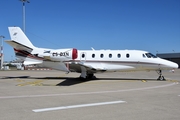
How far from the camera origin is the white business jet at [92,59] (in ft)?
61.3

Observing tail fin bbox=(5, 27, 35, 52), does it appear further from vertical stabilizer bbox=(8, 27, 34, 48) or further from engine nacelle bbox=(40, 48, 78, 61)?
engine nacelle bbox=(40, 48, 78, 61)

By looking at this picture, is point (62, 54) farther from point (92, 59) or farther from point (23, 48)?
point (23, 48)

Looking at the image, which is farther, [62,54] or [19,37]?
[19,37]

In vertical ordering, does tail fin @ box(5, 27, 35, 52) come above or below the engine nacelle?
above

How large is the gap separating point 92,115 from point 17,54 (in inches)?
705

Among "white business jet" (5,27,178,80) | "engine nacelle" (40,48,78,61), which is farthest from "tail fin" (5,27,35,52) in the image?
"engine nacelle" (40,48,78,61)

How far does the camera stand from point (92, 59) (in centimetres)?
2100

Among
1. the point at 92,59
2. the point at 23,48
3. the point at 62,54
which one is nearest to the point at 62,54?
the point at 62,54

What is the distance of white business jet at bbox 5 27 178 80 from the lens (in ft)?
61.3

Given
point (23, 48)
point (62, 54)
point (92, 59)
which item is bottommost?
point (92, 59)

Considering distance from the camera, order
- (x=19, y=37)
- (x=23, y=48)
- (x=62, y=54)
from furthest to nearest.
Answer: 1. (x=19, y=37)
2. (x=23, y=48)
3. (x=62, y=54)

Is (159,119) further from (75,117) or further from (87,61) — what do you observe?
(87,61)

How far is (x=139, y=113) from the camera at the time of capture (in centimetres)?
673

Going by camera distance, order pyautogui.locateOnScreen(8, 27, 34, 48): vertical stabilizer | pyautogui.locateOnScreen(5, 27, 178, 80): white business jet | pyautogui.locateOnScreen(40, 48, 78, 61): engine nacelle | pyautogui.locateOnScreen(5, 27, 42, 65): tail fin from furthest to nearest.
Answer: pyautogui.locateOnScreen(8, 27, 34, 48): vertical stabilizer → pyautogui.locateOnScreen(5, 27, 42, 65): tail fin → pyautogui.locateOnScreen(5, 27, 178, 80): white business jet → pyautogui.locateOnScreen(40, 48, 78, 61): engine nacelle
